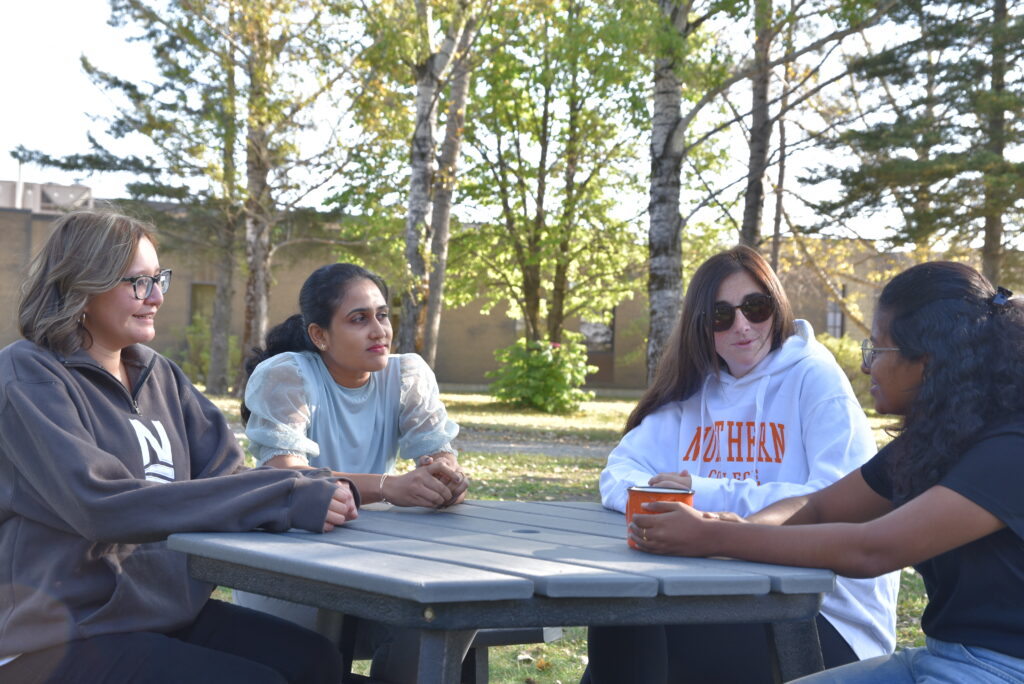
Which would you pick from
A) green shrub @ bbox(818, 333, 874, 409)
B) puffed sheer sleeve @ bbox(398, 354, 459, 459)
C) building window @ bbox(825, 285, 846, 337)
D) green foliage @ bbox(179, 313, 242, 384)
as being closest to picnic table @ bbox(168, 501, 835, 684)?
puffed sheer sleeve @ bbox(398, 354, 459, 459)

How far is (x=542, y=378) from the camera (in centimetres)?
2245

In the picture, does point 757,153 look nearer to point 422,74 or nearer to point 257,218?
point 422,74

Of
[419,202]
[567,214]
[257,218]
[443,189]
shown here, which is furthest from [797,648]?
[567,214]

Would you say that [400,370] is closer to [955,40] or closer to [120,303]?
[120,303]

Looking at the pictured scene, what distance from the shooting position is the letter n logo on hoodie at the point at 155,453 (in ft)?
8.10

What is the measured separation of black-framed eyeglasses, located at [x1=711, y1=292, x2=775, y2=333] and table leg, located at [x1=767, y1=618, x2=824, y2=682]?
1114mm

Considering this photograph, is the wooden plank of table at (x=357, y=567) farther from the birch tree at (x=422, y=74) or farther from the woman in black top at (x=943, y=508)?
the birch tree at (x=422, y=74)

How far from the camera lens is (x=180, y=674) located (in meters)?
2.18

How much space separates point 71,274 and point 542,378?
20073 mm

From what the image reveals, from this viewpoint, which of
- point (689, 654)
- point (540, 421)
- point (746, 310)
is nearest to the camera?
point (689, 654)

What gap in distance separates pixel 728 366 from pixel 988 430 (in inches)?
52.6

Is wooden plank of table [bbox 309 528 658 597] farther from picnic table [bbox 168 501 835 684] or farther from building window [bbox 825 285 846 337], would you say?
building window [bbox 825 285 846 337]

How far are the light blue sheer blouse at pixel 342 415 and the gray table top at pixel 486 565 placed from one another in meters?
0.87

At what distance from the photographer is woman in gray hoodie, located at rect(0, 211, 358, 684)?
2.15 meters
